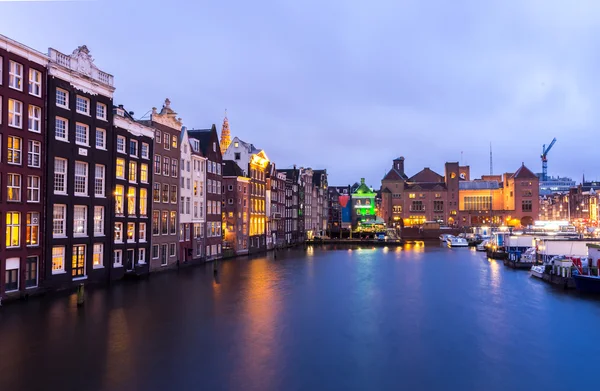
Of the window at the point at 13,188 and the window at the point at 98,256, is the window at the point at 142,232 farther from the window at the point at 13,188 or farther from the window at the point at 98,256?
the window at the point at 13,188

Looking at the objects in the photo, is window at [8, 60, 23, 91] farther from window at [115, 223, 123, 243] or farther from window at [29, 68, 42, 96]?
window at [115, 223, 123, 243]

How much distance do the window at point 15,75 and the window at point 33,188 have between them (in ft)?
23.4

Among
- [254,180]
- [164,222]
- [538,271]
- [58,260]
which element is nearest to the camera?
[58,260]

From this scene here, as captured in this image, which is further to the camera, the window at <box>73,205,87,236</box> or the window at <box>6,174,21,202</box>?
the window at <box>73,205,87,236</box>

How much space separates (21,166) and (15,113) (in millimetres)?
4141

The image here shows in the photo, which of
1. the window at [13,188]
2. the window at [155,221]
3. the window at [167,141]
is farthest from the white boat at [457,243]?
the window at [13,188]

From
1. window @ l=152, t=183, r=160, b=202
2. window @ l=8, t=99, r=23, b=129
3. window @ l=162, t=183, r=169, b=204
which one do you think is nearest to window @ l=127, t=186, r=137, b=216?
window @ l=152, t=183, r=160, b=202

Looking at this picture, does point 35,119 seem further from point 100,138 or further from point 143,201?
point 143,201

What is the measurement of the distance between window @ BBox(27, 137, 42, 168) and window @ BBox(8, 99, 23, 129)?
1.69m

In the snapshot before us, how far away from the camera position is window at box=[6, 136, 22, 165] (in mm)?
37125

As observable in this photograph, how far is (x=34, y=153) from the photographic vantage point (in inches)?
1563

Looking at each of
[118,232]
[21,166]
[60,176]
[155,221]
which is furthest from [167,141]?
[21,166]

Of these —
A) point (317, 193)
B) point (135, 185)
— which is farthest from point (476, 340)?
point (317, 193)

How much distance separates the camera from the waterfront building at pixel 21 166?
36.5m
